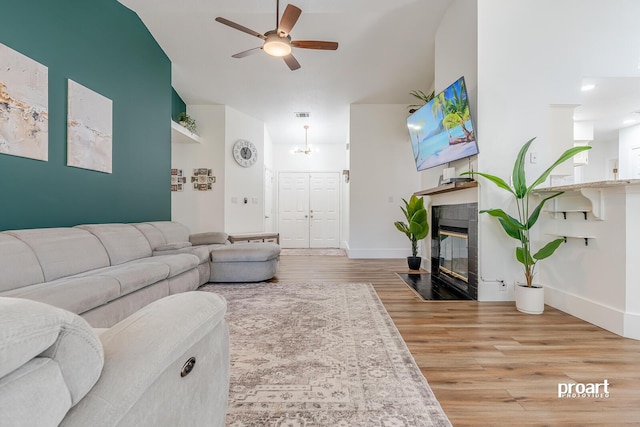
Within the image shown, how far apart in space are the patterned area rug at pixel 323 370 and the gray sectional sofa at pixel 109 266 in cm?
76

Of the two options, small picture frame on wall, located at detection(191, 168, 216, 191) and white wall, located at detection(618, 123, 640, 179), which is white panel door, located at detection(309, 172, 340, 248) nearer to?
small picture frame on wall, located at detection(191, 168, 216, 191)

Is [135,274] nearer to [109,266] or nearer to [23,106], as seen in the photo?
[109,266]

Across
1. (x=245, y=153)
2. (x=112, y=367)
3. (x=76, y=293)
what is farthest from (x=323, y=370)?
(x=245, y=153)

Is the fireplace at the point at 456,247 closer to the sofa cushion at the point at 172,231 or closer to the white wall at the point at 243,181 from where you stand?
the sofa cushion at the point at 172,231

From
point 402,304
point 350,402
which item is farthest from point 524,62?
point 350,402

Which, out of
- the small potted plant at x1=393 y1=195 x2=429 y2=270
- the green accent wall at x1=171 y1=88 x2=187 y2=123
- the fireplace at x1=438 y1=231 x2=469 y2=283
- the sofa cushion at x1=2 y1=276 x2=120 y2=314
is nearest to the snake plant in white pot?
the fireplace at x1=438 y1=231 x2=469 y2=283

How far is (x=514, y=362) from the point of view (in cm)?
175

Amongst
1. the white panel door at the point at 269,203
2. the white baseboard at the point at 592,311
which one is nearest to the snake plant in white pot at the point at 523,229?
the white baseboard at the point at 592,311

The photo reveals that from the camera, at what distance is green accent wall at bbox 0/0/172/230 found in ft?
7.50

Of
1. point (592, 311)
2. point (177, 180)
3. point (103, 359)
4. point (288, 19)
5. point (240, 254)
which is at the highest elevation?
point (288, 19)

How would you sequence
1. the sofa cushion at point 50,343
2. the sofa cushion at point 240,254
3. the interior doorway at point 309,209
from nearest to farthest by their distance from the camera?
the sofa cushion at point 50,343
the sofa cushion at point 240,254
the interior doorway at point 309,209

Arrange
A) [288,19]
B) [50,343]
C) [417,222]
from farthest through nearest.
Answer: [417,222]
[288,19]
[50,343]

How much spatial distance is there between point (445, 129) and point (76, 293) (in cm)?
360

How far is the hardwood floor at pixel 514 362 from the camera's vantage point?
132 centimetres
